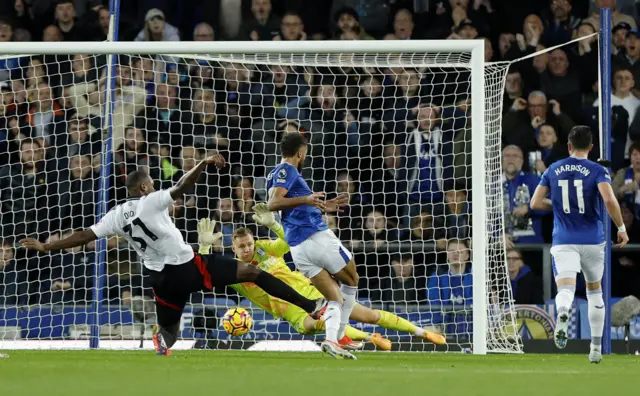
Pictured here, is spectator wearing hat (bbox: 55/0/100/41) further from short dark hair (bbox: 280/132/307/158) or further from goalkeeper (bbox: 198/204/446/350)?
short dark hair (bbox: 280/132/307/158)

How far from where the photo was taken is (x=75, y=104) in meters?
13.6

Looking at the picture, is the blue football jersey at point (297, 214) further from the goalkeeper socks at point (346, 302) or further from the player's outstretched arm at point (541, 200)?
the player's outstretched arm at point (541, 200)

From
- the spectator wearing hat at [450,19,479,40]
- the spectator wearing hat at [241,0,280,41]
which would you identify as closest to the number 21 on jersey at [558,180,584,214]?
the spectator wearing hat at [450,19,479,40]

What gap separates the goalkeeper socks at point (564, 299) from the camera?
9289mm

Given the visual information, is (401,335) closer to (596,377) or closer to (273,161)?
(273,161)

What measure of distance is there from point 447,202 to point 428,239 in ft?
1.54

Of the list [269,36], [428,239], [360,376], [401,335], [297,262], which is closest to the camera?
[360,376]

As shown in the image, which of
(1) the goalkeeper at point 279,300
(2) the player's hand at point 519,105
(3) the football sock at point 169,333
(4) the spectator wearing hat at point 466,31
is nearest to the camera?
(3) the football sock at point 169,333

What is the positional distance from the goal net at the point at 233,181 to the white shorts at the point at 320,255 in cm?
267

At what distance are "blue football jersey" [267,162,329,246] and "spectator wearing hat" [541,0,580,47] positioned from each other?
6.37 m

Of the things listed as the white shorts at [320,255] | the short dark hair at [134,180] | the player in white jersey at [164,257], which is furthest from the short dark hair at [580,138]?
the short dark hair at [134,180]

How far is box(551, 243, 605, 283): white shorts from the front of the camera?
377 inches

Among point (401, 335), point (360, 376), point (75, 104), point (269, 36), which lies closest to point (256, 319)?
point (401, 335)

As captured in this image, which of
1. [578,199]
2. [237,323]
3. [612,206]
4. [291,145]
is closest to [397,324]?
[237,323]
